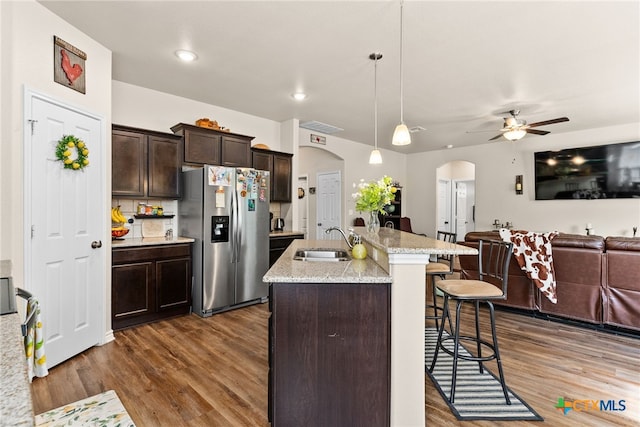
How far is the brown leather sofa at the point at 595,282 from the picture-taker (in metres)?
3.08

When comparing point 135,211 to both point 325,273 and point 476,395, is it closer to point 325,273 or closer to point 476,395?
point 325,273

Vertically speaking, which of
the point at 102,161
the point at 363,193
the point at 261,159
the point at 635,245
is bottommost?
the point at 635,245

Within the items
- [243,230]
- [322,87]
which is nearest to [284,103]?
[322,87]

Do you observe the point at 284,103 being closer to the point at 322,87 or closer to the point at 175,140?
the point at 322,87

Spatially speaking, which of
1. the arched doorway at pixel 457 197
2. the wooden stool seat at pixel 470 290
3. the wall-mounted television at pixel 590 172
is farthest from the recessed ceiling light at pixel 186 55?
the arched doorway at pixel 457 197

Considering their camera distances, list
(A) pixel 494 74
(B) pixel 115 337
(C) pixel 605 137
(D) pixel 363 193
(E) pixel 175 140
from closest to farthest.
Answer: (D) pixel 363 193 < (B) pixel 115 337 < (A) pixel 494 74 < (E) pixel 175 140 < (C) pixel 605 137

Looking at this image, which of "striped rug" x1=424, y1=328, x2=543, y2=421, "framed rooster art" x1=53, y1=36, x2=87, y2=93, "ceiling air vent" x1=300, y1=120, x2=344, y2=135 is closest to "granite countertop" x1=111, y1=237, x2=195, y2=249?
"framed rooster art" x1=53, y1=36, x2=87, y2=93

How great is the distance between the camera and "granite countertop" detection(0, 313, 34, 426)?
53 centimetres

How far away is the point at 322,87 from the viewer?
3.95 m

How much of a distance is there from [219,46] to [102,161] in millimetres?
1500

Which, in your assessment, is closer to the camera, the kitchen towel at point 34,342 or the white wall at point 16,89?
the kitchen towel at point 34,342

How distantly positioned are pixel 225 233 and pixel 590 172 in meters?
6.42

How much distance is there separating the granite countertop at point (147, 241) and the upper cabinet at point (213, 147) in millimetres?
978

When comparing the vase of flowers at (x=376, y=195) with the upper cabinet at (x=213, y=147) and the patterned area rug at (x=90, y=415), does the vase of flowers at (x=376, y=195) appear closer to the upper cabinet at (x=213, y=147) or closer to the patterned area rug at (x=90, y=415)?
the patterned area rug at (x=90, y=415)
